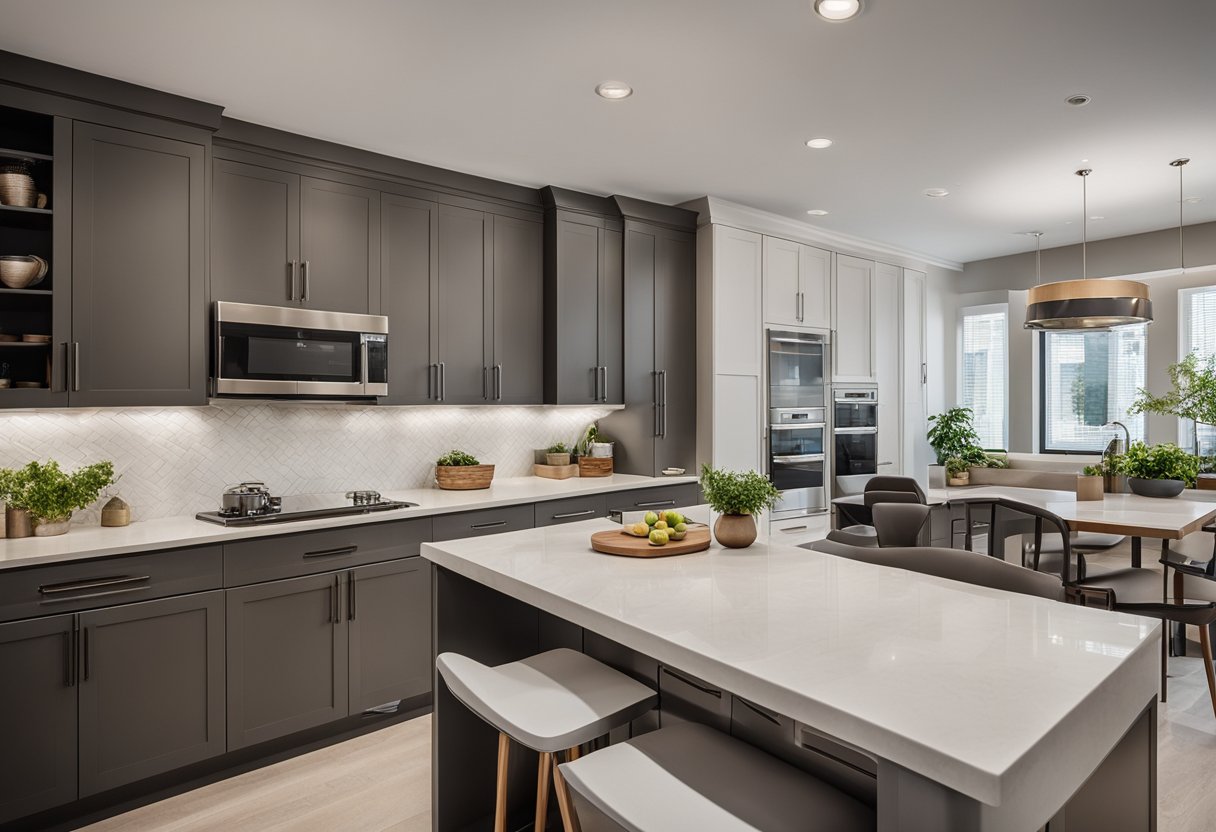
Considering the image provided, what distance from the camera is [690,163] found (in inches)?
153

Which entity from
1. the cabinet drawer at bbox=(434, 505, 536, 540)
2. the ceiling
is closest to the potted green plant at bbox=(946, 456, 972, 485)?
the ceiling

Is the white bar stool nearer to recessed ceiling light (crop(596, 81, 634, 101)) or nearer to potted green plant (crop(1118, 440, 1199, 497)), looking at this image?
recessed ceiling light (crop(596, 81, 634, 101))

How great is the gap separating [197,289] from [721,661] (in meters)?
2.74

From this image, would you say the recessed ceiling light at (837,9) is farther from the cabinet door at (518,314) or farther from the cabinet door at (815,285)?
the cabinet door at (815,285)

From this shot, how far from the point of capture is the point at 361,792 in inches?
102

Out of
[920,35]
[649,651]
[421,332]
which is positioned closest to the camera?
[649,651]

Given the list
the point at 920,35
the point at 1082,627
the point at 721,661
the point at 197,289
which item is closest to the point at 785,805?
the point at 721,661

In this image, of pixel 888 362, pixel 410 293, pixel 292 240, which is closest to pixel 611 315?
pixel 410 293

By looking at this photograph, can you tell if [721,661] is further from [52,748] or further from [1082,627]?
[52,748]

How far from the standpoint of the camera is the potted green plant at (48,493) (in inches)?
101

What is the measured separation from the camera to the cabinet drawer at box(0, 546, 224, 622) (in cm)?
229

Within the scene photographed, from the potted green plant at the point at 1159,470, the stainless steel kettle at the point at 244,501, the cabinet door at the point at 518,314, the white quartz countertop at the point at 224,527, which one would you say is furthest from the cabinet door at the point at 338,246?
the potted green plant at the point at 1159,470

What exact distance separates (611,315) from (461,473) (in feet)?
4.51

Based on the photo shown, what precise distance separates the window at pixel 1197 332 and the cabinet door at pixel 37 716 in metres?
7.05
